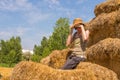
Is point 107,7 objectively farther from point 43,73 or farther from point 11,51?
point 11,51

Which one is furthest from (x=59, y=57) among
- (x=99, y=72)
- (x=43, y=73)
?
(x=43, y=73)

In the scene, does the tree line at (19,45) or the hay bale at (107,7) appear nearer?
the hay bale at (107,7)

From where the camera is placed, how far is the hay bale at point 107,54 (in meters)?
8.32

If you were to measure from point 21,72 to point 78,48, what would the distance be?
1476mm

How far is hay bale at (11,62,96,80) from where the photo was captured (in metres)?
6.19

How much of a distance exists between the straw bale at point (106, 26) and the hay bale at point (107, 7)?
0.40 meters

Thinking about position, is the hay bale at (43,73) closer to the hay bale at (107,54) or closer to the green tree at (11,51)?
the hay bale at (107,54)

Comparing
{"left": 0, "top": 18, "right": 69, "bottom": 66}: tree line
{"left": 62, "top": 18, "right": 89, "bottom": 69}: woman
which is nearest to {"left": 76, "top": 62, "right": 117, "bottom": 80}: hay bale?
{"left": 62, "top": 18, "right": 89, "bottom": 69}: woman

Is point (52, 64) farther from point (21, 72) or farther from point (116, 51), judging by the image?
point (21, 72)

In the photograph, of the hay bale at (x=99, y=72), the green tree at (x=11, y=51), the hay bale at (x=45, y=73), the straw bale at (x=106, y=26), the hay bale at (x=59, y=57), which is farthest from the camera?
the green tree at (x=11, y=51)

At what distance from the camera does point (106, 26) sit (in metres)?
10.3

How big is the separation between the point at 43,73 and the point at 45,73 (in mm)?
67

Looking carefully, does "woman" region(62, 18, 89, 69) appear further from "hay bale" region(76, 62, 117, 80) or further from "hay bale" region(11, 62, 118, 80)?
"hay bale" region(11, 62, 118, 80)

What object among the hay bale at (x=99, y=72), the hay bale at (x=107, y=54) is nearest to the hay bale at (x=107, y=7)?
the hay bale at (x=107, y=54)
